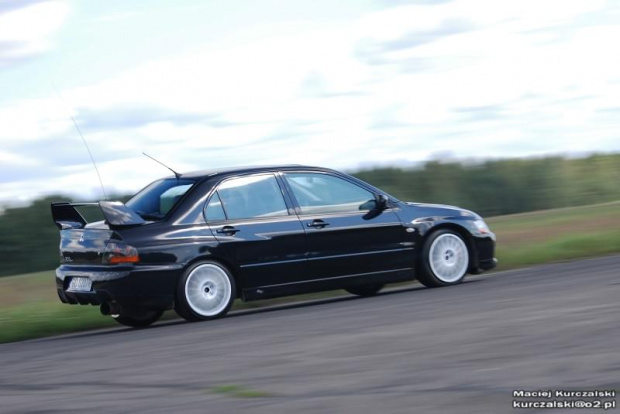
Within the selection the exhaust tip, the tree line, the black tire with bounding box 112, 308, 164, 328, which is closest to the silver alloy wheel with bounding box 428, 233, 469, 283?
the black tire with bounding box 112, 308, 164, 328

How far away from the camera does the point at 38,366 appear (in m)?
8.90

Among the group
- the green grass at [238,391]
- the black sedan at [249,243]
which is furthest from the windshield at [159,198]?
the green grass at [238,391]

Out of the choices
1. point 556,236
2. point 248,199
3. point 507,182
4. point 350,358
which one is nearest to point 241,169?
point 248,199

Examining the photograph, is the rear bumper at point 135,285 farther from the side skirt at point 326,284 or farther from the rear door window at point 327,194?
the rear door window at point 327,194

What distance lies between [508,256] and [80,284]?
7.21 m

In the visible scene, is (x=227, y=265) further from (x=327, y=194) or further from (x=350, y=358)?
(x=350, y=358)

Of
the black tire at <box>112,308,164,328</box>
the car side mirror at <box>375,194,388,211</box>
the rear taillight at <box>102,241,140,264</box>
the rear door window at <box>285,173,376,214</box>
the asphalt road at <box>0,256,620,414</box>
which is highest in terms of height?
the rear door window at <box>285,173,376,214</box>

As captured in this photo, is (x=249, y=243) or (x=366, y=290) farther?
(x=366, y=290)

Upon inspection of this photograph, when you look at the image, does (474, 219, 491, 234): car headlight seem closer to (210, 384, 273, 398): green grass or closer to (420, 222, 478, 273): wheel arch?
(420, 222, 478, 273): wheel arch

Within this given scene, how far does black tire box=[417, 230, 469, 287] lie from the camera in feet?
42.6

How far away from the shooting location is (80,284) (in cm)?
1162

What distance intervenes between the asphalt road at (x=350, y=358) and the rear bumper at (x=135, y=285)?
32cm

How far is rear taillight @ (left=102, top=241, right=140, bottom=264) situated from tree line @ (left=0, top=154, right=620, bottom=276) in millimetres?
19195

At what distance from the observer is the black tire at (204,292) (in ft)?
37.6
